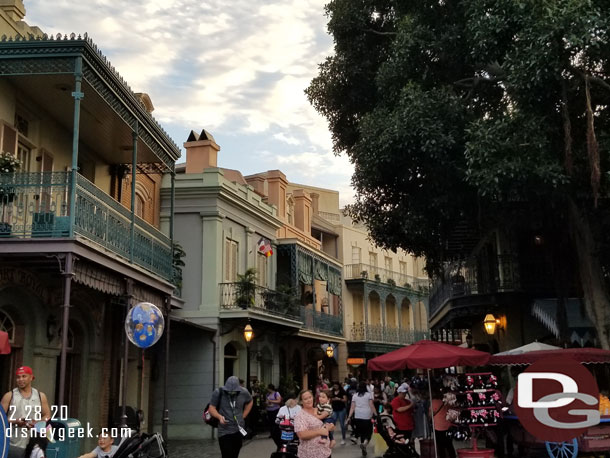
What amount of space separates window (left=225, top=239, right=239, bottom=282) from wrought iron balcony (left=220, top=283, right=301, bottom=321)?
75 centimetres

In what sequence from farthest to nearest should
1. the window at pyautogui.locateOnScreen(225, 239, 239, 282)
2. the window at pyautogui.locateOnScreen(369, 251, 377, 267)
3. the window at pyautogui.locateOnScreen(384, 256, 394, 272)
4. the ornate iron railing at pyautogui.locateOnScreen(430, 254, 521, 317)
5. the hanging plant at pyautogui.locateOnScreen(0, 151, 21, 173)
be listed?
1. the window at pyautogui.locateOnScreen(384, 256, 394, 272)
2. the window at pyautogui.locateOnScreen(369, 251, 377, 267)
3. the window at pyautogui.locateOnScreen(225, 239, 239, 282)
4. the ornate iron railing at pyautogui.locateOnScreen(430, 254, 521, 317)
5. the hanging plant at pyautogui.locateOnScreen(0, 151, 21, 173)

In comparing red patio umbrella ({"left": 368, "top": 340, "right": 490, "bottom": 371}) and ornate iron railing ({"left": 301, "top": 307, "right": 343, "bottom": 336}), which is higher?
ornate iron railing ({"left": 301, "top": 307, "right": 343, "bottom": 336})

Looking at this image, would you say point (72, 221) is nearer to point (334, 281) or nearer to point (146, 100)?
point (146, 100)

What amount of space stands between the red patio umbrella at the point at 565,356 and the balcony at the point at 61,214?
7755 mm

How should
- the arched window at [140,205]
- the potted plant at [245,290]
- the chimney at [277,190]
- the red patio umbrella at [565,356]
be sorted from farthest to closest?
the chimney at [277,190] → the potted plant at [245,290] → the arched window at [140,205] → the red patio umbrella at [565,356]

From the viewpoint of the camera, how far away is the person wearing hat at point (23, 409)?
8.80 metres

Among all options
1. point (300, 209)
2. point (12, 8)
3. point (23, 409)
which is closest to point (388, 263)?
point (300, 209)

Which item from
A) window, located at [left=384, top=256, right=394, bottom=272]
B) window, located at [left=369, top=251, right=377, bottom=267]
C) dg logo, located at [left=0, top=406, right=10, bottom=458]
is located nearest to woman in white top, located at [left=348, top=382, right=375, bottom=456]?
dg logo, located at [left=0, top=406, right=10, bottom=458]

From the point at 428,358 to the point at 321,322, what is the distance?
19.9m

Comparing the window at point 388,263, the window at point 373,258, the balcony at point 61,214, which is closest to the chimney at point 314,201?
the window at point 373,258

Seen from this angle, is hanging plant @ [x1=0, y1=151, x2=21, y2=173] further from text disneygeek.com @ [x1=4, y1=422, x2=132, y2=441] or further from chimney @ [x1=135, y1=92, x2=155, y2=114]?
chimney @ [x1=135, y1=92, x2=155, y2=114]

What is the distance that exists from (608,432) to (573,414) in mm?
6488

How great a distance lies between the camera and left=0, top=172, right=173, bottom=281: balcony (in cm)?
1169

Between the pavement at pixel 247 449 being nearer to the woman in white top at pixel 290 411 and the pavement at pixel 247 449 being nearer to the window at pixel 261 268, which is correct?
the woman in white top at pixel 290 411
